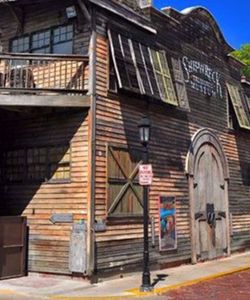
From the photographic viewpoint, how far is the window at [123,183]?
13703 mm

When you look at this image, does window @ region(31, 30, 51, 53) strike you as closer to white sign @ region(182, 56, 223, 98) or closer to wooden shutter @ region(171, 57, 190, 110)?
wooden shutter @ region(171, 57, 190, 110)

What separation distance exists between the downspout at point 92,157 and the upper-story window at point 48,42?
3.17 ft

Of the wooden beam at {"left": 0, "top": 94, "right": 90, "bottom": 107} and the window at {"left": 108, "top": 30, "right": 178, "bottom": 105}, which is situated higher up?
the window at {"left": 108, "top": 30, "right": 178, "bottom": 105}

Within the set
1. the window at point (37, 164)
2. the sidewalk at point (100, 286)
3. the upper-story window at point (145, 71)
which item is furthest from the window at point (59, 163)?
the sidewalk at point (100, 286)

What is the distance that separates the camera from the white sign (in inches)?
719

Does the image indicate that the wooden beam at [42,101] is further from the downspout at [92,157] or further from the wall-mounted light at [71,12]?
the wall-mounted light at [71,12]

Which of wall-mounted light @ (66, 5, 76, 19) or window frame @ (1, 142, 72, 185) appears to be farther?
wall-mounted light @ (66, 5, 76, 19)

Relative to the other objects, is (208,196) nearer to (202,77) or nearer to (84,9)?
(202,77)

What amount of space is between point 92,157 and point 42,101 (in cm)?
A: 192

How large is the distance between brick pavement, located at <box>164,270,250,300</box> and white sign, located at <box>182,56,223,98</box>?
732 cm

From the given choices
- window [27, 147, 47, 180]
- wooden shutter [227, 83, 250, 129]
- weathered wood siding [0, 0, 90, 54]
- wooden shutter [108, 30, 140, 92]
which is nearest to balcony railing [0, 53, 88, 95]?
weathered wood siding [0, 0, 90, 54]

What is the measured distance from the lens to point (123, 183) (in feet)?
46.3

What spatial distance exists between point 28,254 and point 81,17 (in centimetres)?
668

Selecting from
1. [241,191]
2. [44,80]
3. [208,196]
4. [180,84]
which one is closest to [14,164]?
[44,80]
